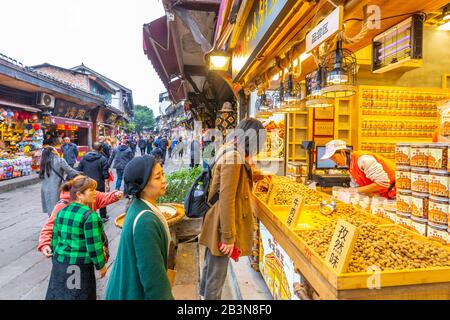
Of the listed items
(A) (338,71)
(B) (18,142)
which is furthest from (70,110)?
(A) (338,71)

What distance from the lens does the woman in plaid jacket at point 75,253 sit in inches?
96.1

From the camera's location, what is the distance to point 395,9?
2.44m

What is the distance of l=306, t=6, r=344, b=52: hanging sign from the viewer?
1.77m

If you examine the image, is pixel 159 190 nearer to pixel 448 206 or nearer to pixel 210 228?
pixel 210 228

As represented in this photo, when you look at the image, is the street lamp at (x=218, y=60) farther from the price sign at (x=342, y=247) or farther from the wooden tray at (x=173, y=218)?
the price sign at (x=342, y=247)

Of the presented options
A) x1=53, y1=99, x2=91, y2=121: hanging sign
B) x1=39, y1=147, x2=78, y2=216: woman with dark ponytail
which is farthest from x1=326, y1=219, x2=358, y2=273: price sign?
x1=53, y1=99, x2=91, y2=121: hanging sign

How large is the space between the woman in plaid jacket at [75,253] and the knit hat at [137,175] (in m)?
0.97

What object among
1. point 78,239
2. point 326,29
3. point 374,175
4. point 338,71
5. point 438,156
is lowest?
point 78,239

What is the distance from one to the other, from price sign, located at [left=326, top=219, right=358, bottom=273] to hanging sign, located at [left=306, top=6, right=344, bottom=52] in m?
1.17

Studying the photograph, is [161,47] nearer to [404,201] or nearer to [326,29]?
[326,29]

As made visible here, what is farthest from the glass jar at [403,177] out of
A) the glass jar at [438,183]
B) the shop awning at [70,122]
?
the shop awning at [70,122]

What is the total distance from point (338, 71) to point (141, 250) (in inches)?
74.1

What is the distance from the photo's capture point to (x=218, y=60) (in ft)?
18.9
